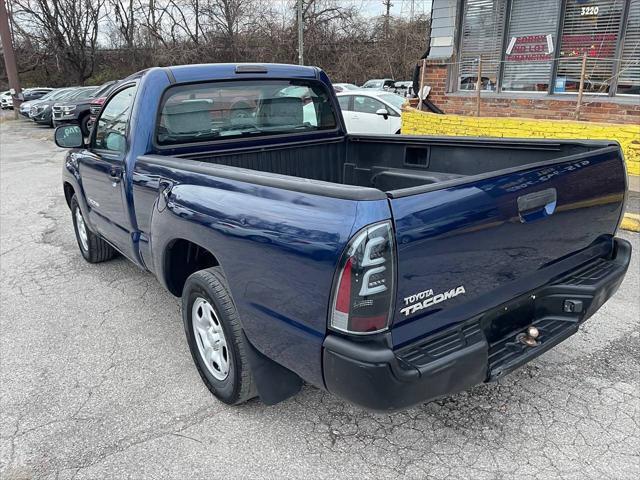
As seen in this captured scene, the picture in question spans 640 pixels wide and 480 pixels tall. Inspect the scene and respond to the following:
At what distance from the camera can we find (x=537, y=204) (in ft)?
7.69

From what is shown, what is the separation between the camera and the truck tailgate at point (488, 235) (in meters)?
1.99

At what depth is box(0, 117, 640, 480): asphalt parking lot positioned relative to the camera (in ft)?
8.01

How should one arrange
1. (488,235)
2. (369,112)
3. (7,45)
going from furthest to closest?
(7,45), (369,112), (488,235)

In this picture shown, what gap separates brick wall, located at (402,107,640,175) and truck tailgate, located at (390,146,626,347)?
208 inches

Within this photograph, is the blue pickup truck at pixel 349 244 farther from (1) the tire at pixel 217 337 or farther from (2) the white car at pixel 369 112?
(2) the white car at pixel 369 112

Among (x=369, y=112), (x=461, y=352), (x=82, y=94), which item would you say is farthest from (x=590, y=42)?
(x=82, y=94)

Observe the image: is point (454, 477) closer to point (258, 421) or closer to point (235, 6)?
point (258, 421)

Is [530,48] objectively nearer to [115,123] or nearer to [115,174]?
[115,123]

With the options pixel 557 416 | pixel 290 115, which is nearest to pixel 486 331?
pixel 557 416

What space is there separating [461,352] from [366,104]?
34.5 feet

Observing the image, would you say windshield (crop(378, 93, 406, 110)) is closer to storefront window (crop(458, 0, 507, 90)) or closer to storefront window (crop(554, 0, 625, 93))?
storefront window (crop(458, 0, 507, 90))

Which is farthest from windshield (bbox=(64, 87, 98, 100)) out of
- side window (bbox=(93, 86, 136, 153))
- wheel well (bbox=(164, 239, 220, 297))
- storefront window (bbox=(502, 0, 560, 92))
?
wheel well (bbox=(164, 239, 220, 297))

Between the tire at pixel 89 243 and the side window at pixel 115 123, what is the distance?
107 centimetres

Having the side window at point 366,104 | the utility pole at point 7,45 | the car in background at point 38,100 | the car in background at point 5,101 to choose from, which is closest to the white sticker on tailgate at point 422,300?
the side window at point 366,104
